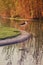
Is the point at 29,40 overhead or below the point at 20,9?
below

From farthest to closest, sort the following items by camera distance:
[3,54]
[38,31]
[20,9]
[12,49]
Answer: [20,9] → [38,31] → [12,49] → [3,54]

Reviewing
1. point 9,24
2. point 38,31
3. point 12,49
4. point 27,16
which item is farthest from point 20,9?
point 12,49

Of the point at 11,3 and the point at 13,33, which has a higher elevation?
the point at 11,3

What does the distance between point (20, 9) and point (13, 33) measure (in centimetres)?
164

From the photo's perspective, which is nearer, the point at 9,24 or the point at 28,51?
the point at 28,51

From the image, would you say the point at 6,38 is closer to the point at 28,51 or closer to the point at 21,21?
the point at 28,51

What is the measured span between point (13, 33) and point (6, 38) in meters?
0.36

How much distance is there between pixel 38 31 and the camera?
15.2ft

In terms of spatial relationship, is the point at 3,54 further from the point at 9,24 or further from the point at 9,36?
the point at 9,24

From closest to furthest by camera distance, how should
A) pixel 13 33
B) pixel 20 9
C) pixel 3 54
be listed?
1. pixel 3 54
2. pixel 13 33
3. pixel 20 9

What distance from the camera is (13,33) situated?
4008mm

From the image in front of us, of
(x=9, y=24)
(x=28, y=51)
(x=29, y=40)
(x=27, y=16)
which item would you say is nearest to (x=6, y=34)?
(x=29, y=40)

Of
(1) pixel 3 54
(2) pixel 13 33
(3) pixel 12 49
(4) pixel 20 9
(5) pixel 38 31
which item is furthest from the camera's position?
(4) pixel 20 9

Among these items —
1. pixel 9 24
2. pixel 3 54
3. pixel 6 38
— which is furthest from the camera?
pixel 9 24
